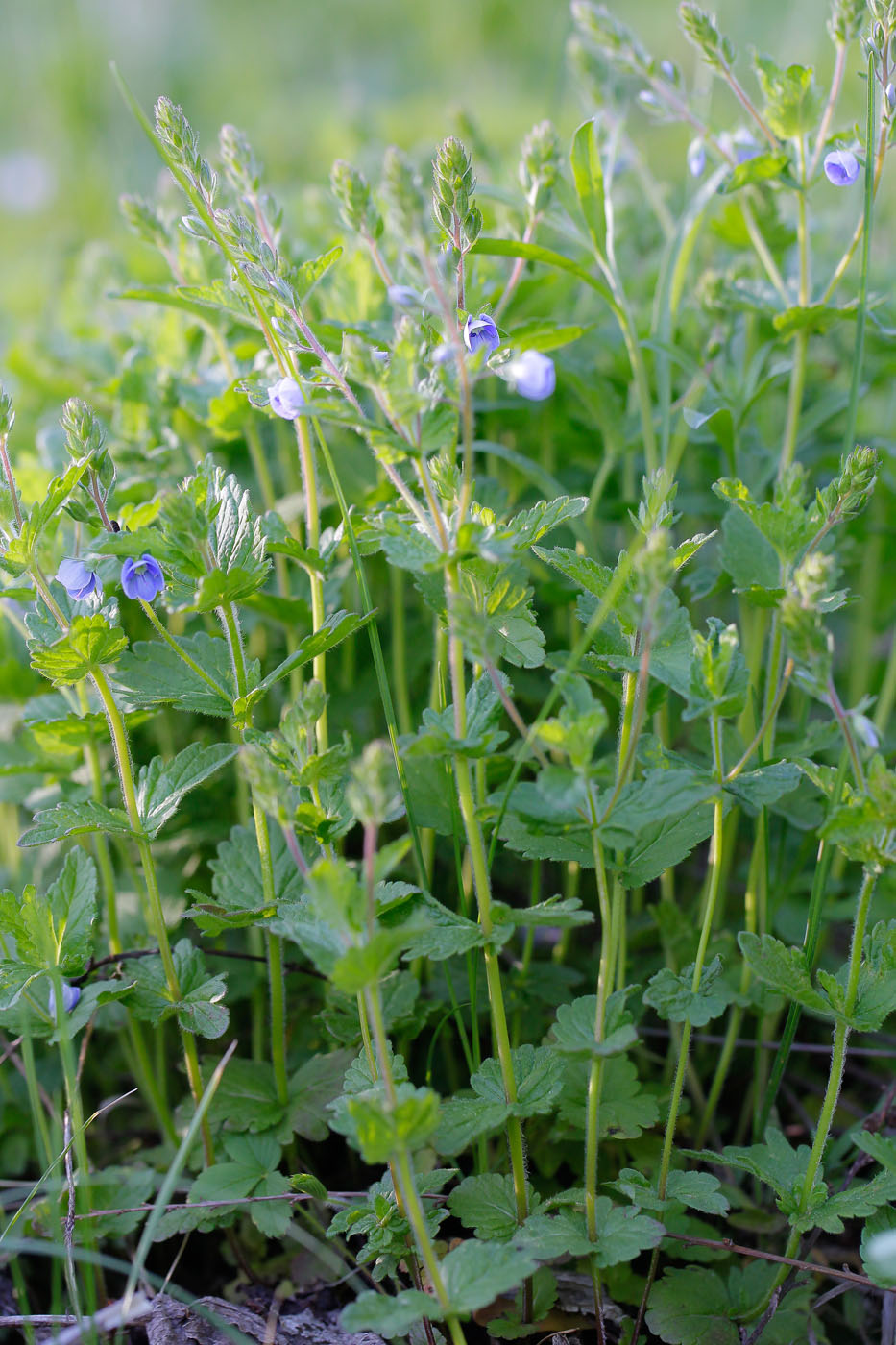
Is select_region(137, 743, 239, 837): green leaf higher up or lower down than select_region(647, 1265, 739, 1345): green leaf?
higher up

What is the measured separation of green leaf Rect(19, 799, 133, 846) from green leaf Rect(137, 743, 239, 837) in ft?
0.13

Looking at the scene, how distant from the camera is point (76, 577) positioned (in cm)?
151

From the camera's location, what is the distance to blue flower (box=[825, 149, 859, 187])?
5.42 ft

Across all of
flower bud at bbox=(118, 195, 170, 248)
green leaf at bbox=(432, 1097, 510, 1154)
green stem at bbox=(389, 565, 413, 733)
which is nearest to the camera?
green leaf at bbox=(432, 1097, 510, 1154)

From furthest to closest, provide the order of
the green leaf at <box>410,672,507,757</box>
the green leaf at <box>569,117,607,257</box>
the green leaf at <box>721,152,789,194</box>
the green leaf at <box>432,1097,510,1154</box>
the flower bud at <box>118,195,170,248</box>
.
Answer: the flower bud at <box>118,195,170,248</box>, the green leaf at <box>569,117,607,257</box>, the green leaf at <box>721,152,789,194</box>, the green leaf at <box>432,1097,510,1154</box>, the green leaf at <box>410,672,507,757</box>

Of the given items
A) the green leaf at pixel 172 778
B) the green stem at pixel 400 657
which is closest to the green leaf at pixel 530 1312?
the green leaf at pixel 172 778

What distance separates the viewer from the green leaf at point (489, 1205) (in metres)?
1.45

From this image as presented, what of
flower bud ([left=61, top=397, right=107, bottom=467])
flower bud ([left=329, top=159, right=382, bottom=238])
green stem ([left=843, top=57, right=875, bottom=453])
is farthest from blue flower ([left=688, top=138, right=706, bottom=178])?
flower bud ([left=61, top=397, right=107, bottom=467])

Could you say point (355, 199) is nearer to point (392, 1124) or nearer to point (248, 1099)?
point (392, 1124)

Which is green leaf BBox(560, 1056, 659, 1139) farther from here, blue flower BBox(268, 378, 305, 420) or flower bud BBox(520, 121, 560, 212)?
flower bud BBox(520, 121, 560, 212)

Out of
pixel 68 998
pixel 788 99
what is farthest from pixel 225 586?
pixel 788 99

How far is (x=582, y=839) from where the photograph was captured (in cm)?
151

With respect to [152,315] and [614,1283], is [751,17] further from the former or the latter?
[614,1283]

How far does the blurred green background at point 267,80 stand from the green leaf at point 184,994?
1934mm
